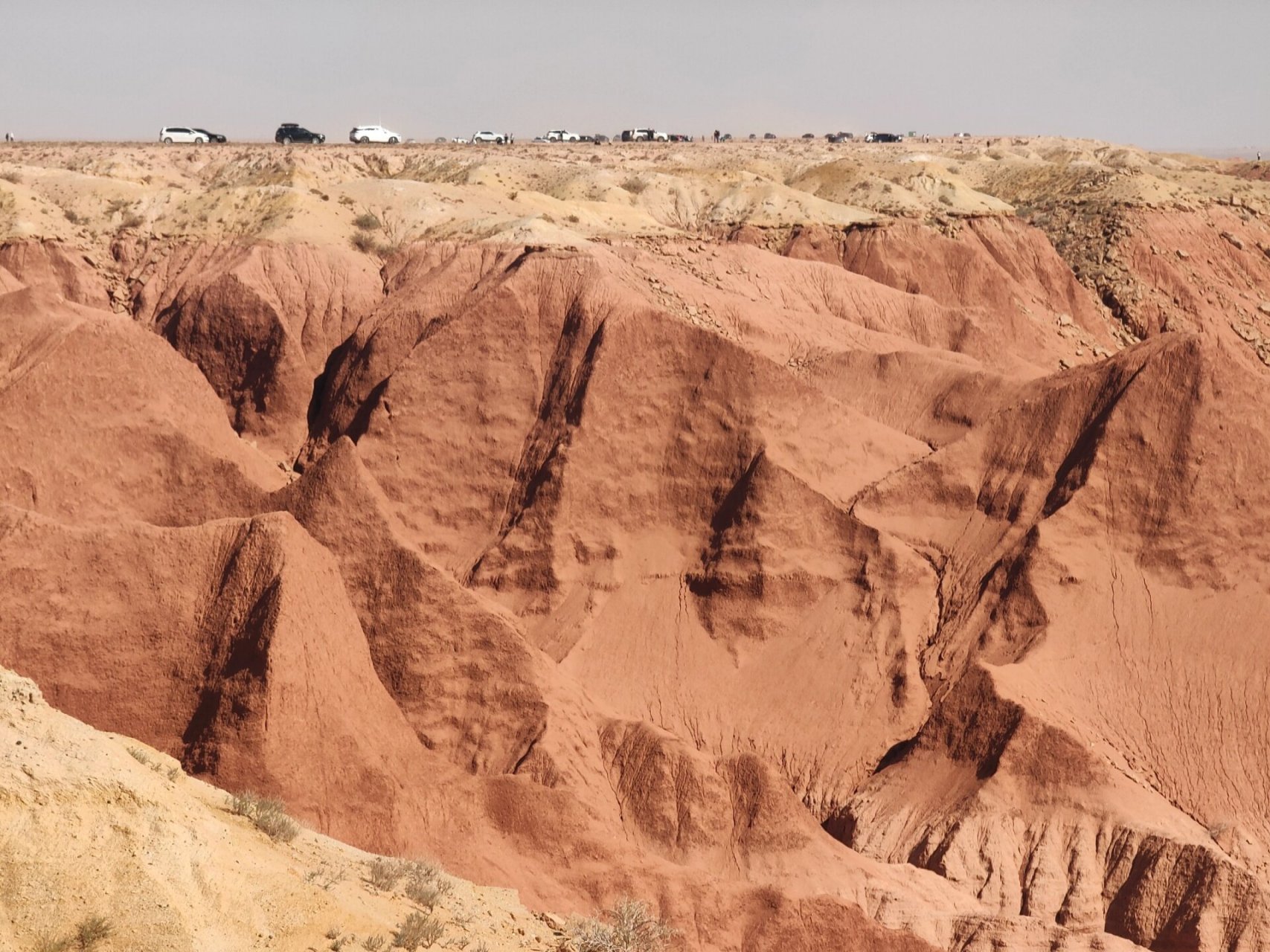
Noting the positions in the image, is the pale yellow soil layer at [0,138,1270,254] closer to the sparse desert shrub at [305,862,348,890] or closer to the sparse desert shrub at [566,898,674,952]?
→ the sparse desert shrub at [566,898,674,952]

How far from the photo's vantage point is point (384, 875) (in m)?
18.6

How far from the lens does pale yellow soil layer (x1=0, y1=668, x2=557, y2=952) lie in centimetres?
1497

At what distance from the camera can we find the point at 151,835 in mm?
15805

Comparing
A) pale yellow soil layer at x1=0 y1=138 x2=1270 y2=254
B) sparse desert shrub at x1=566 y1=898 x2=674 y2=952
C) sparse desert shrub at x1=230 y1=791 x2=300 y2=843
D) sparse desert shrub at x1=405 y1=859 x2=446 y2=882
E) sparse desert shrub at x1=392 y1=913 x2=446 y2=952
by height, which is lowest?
sparse desert shrub at x1=566 y1=898 x2=674 y2=952

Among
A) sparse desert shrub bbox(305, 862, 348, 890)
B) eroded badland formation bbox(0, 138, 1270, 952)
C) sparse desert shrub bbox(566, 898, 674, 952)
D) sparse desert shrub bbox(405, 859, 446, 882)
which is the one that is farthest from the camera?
eroded badland formation bbox(0, 138, 1270, 952)

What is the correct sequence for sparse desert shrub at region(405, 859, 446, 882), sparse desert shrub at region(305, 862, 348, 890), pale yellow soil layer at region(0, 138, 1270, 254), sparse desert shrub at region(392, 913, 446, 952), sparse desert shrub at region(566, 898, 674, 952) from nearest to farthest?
sparse desert shrub at region(392, 913, 446, 952), sparse desert shrub at region(305, 862, 348, 890), sparse desert shrub at region(405, 859, 446, 882), sparse desert shrub at region(566, 898, 674, 952), pale yellow soil layer at region(0, 138, 1270, 254)

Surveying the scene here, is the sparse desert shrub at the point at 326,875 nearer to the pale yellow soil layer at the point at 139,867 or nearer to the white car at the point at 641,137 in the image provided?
the pale yellow soil layer at the point at 139,867

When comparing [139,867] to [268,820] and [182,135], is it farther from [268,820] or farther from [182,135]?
[182,135]

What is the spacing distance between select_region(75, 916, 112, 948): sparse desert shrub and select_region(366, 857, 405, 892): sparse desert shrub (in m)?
3.79

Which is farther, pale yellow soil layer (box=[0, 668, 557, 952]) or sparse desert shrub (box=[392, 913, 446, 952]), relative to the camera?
sparse desert shrub (box=[392, 913, 446, 952])

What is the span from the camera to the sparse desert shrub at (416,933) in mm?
16797

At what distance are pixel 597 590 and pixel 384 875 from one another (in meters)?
23.6

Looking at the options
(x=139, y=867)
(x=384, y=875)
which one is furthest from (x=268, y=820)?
(x=139, y=867)

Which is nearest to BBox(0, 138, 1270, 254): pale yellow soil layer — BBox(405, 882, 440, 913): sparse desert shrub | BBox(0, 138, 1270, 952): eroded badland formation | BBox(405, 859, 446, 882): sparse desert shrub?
BBox(0, 138, 1270, 952): eroded badland formation
